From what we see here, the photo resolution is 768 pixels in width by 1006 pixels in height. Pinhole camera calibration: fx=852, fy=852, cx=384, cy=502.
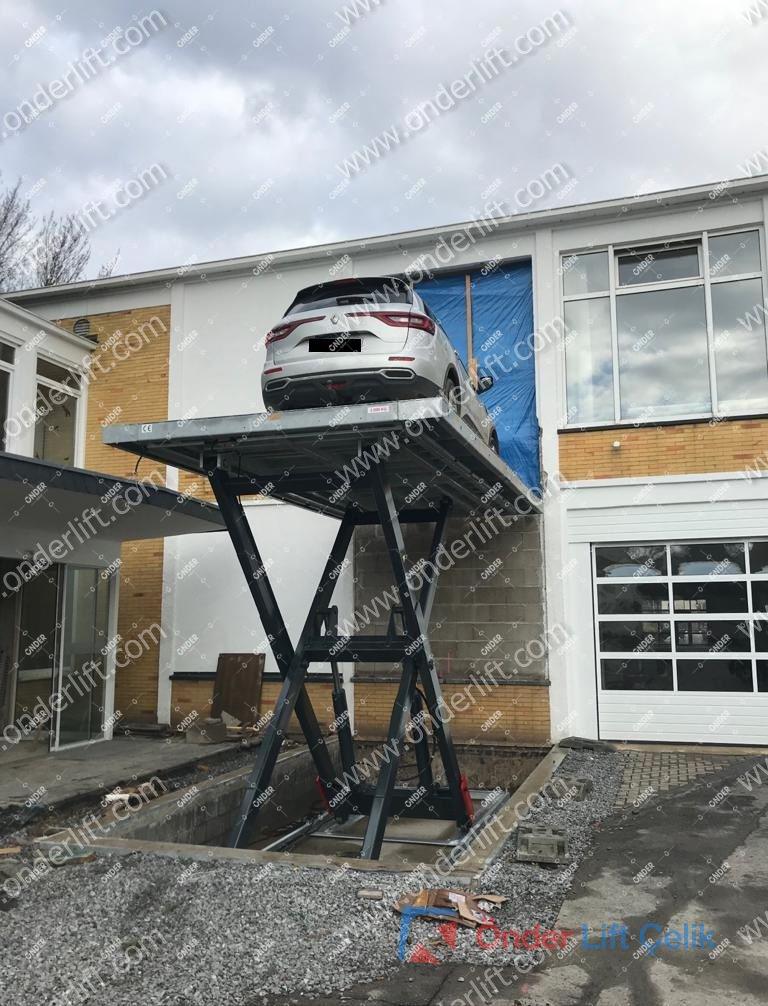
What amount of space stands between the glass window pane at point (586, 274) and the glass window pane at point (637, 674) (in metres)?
5.21

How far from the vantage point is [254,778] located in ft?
24.1

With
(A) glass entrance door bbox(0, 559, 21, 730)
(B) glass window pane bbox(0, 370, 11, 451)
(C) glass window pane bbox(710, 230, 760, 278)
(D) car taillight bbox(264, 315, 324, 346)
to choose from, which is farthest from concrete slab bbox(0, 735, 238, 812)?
(C) glass window pane bbox(710, 230, 760, 278)

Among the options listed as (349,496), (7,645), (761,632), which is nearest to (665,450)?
(761,632)

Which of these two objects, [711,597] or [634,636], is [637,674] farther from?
[711,597]

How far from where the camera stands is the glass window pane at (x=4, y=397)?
1266 centimetres

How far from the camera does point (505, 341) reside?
40.7 feet

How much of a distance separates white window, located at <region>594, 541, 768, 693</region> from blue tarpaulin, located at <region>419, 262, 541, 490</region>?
182 cm

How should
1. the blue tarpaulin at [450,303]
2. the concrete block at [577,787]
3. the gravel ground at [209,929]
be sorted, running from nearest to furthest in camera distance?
the gravel ground at [209,929], the concrete block at [577,787], the blue tarpaulin at [450,303]

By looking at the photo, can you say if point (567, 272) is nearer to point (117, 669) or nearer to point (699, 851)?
point (699, 851)

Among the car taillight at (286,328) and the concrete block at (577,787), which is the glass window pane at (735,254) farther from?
the concrete block at (577,787)

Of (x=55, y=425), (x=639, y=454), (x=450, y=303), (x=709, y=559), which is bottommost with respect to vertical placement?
(x=709, y=559)

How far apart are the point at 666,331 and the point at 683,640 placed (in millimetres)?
4229

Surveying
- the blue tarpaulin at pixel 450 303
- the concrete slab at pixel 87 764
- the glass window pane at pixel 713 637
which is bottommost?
the concrete slab at pixel 87 764

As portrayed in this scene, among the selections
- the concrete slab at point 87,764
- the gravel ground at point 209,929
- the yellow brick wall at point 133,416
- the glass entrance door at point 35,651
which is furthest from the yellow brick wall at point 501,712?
the glass entrance door at point 35,651
